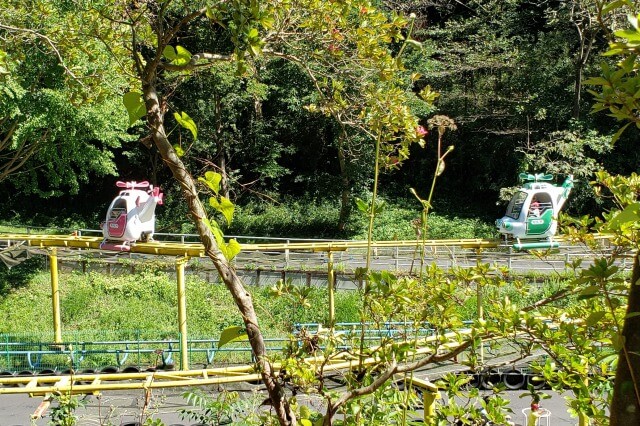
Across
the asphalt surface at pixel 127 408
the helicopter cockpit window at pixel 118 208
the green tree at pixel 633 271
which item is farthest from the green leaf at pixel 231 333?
the helicopter cockpit window at pixel 118 208

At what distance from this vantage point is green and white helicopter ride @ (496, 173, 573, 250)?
31.0 ft

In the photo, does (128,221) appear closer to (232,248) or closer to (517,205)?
(517,205)

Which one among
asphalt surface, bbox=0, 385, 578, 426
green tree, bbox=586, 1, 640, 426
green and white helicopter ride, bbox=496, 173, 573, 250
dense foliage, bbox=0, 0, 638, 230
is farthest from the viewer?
dense foliage, bbox=0, 0, 638, 230

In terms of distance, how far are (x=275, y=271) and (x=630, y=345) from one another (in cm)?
1287

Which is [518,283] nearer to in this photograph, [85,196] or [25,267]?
[25,267]

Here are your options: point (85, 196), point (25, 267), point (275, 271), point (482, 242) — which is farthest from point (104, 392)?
point (85, 196)

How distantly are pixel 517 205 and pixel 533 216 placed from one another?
14.6 inches

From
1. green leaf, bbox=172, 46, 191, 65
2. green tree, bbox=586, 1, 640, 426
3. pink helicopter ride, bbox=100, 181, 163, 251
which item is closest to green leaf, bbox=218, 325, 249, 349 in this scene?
green leaf, bbox=172, 46, 191, 65

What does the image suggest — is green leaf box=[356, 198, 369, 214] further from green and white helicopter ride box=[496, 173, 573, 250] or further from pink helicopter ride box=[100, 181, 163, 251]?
pink helicopter ride box=[100, 181, 163, 251]

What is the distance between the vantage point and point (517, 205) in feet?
32.1

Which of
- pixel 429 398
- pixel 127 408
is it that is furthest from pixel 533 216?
pixel 429 398

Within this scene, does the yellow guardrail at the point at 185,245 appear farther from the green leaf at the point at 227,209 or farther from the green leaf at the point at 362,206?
the green leaf at the point at 227,209

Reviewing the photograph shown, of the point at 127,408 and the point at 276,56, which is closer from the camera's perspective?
the point at 276,56

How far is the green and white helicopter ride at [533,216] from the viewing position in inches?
372
